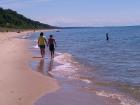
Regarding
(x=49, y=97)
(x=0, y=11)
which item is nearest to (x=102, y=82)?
(x=49, y=97)

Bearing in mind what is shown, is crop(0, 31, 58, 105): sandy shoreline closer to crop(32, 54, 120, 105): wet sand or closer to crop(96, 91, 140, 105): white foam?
crop(32, 54, 120, 105): wet sand

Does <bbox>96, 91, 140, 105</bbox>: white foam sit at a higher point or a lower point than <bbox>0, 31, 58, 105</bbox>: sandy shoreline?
lower

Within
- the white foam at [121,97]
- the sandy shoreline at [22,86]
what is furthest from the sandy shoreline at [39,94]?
the white foam at [121,97]

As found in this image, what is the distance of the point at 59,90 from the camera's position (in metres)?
10.9

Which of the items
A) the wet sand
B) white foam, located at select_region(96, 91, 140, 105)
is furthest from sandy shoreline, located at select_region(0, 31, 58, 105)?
white foam, located at select_region(96, 91, 140, 105)

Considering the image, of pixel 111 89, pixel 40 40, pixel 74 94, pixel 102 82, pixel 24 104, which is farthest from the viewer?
pixel 40 40

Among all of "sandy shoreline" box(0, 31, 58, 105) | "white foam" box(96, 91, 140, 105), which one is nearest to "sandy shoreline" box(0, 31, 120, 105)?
"sandy shoreline" box(0, 31, 58, 105)

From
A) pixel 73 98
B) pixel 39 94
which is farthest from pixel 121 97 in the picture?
pixel 39 94

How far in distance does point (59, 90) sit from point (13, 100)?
7.43ft

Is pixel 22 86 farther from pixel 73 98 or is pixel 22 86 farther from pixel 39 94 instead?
pixel 73 98

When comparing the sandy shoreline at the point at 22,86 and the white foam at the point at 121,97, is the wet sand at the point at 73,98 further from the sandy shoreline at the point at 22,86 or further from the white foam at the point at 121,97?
the sandy shoreline at the point at 22,86

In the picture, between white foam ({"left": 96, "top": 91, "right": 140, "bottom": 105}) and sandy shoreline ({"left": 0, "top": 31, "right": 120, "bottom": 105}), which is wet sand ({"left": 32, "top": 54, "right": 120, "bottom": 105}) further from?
white foam ({"left": 96, "top": 91, "right": 140, "bottom": 105})

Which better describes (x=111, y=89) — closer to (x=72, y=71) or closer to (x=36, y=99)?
(x=36, y=99)

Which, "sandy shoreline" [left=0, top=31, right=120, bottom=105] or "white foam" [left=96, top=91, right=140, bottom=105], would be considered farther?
"white foam" [left=96, top=91, right=140, bottom=105]
